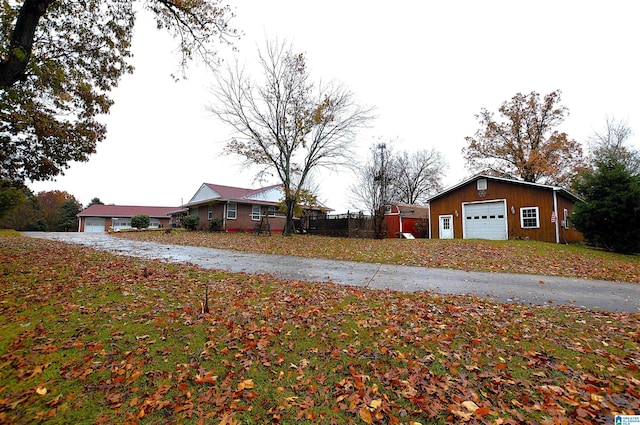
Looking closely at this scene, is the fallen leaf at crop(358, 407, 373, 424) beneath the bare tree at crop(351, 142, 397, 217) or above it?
beneath

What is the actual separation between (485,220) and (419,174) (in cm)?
2419

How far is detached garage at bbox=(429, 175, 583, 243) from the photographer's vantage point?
55.6 feet

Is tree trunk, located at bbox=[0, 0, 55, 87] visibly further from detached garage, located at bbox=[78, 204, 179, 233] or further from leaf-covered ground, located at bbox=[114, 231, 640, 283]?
detached garage, located at bbox=[78, 204, 179, 233]

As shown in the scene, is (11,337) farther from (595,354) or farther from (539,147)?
(539,147)

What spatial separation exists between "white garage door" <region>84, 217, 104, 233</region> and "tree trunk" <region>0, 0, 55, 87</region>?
4164 centimetres

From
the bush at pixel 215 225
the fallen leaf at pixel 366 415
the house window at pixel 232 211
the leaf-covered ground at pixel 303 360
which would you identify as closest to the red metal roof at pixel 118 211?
the bush at pixel 215 225

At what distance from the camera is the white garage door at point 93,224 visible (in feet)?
128

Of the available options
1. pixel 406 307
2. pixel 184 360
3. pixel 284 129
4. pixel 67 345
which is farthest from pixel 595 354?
pixel 284 129

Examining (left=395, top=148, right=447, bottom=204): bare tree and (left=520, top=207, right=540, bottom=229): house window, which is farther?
(left=395, top=148, right=447, bottom=204): bare tree

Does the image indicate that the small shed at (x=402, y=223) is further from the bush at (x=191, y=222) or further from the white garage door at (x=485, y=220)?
the bush at (x=191, y=222)

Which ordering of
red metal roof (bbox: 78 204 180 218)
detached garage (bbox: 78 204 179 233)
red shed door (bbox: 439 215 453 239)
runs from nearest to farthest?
1. red shed door (bbox: 439 215 453 239)
2. detached garage (bbox: 78 204 179 233)
3. red metal roof (bbox: 78 204 180 218)

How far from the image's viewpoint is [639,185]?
42.5 feet

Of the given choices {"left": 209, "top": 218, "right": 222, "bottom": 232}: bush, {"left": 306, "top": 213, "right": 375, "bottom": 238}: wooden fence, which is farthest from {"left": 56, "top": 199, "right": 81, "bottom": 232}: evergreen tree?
{"left": 306, "top": 213, "right": 375, "bottom": 238}: wooden fence

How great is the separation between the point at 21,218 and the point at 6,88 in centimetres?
4636
